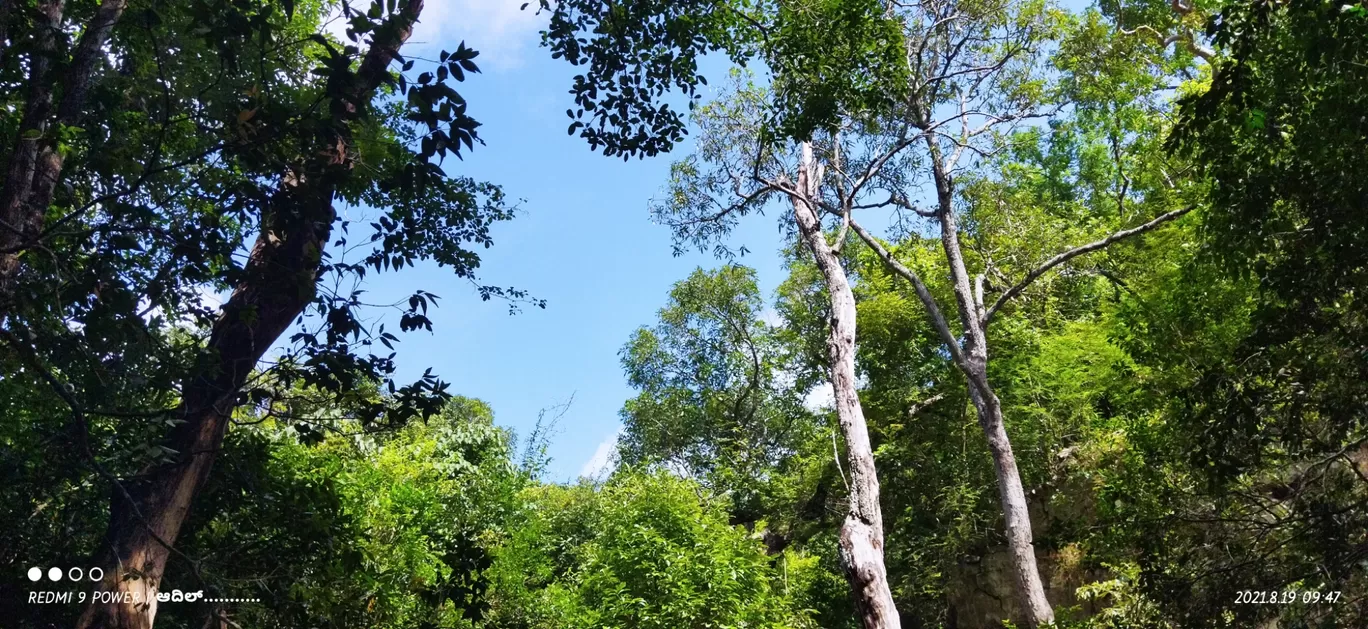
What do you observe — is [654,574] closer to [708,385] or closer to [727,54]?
[727,54]

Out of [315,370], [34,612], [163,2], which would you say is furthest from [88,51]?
[34,612]

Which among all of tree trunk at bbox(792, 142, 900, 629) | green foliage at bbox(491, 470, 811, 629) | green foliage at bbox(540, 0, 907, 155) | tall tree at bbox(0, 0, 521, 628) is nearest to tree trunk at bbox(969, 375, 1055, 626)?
tree trunk at bbox(792, 142, 900, 629)

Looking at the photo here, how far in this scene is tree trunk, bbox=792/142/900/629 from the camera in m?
7.04

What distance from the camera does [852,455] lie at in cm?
812

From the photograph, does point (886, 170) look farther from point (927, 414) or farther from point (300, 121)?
point (300, 121)

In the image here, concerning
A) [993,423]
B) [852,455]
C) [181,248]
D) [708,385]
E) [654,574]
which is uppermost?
[708,385]

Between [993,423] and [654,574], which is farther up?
[993,423]

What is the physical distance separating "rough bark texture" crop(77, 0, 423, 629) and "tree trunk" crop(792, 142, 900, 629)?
17.1 ft

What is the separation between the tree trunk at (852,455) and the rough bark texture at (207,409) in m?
5.21

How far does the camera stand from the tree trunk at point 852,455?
23.1 feet

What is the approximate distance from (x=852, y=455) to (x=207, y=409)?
5960mm

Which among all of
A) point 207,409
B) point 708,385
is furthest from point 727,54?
point 708,385

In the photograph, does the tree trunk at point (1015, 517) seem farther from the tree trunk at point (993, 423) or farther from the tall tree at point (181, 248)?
the tall tree at point (181, 248)

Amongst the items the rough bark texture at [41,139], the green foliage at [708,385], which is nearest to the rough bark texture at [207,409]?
the rough bark texture at [41,139]
